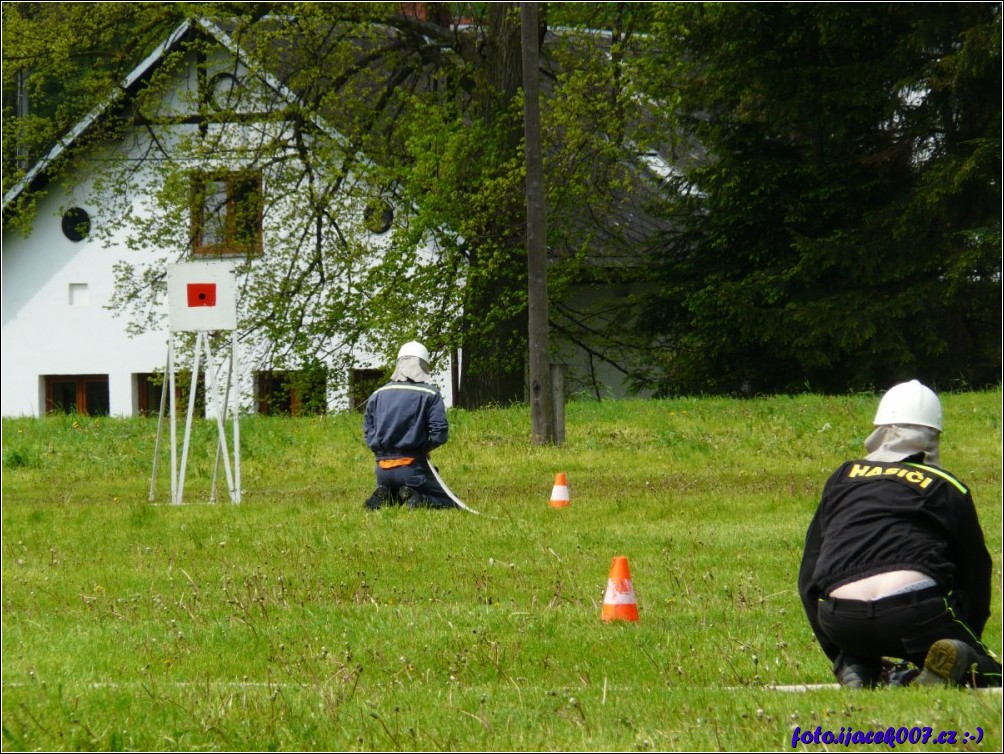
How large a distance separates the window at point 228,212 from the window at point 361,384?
2937mm

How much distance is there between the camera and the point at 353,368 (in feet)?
92.2

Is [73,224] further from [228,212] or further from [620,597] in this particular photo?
[620,597]

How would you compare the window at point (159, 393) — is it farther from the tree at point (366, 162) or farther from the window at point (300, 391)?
the tree at point (366, 162)

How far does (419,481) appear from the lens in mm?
13438

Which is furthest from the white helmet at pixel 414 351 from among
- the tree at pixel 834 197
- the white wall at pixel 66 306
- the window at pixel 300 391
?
the white wall at pixel 66 306

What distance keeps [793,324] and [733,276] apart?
2350mm

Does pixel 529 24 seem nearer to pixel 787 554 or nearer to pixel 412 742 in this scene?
pixel 787 554

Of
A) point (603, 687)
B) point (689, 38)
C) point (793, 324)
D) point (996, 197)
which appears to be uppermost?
point (689, 38)

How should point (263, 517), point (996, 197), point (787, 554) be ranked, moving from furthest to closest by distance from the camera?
point (996, 197) < point (263, 517) < point (787, 554)

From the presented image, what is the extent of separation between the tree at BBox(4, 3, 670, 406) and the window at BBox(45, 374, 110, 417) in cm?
840

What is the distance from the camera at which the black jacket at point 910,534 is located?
20.3 feet

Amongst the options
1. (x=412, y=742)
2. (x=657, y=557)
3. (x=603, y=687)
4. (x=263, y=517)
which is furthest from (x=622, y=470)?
(x=412, y=742)

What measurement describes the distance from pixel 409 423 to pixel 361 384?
1491 centimetres

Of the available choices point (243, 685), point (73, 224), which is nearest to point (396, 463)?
point (243, 685)
